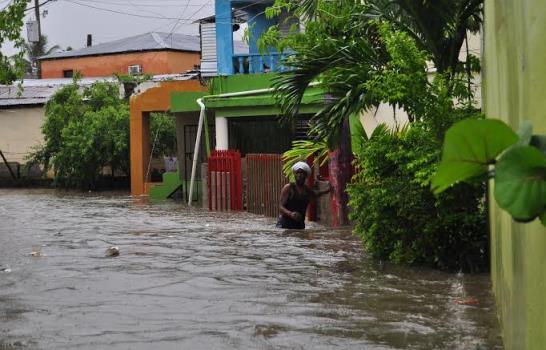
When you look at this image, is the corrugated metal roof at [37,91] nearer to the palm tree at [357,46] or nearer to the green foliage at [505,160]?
the palm tree at [357,46]

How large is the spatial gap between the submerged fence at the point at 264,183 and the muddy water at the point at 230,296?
3.45 m

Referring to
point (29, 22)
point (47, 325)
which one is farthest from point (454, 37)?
point (29, 22)

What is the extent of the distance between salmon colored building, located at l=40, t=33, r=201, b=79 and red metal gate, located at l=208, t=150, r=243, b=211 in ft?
78.8

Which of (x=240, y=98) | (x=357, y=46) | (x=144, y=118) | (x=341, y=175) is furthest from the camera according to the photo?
(x=144, y=118)

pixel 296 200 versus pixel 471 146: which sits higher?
pixel 471 146

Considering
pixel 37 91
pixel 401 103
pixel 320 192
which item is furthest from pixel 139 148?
pixel 401 103

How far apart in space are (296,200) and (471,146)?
1240 centimetres

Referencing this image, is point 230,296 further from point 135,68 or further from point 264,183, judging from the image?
point 135,68

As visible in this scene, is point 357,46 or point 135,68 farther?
point 135,68

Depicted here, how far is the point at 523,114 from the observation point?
3844 mm

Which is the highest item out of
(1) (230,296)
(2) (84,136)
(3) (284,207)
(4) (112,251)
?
(2) (84,136)

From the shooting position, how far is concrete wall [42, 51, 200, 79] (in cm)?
4544

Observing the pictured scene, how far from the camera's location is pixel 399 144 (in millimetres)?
10031

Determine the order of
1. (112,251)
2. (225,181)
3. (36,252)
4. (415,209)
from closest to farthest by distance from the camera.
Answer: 1. (415,209)
2. (112,251)
3. (36,252)
4. (225,181)
